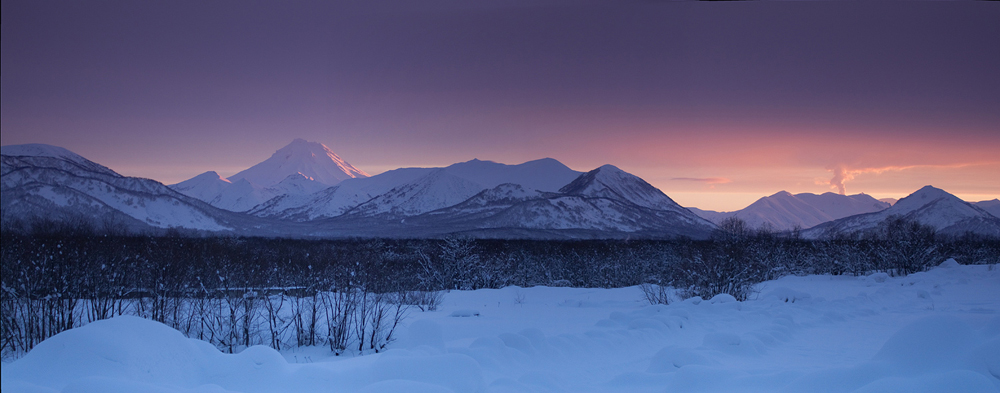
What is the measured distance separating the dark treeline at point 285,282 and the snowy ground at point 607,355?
3.63ft

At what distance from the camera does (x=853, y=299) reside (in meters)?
15.0

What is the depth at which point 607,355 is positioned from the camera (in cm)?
836

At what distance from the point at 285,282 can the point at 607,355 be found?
1105cm

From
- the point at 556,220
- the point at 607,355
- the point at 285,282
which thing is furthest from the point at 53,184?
the point at 556,220

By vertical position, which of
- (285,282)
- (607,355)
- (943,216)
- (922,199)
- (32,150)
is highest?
(922,199)

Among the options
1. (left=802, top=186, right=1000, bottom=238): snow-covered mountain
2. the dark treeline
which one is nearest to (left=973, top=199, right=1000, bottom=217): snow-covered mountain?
(left=802, top=186, right=1000, bottom=238): snow-covered mountain

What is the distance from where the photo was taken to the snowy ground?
12.5ft

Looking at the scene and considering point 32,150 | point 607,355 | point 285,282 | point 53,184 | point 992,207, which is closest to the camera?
point 32,150

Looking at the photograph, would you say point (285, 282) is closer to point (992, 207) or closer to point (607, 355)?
point (607, 355)

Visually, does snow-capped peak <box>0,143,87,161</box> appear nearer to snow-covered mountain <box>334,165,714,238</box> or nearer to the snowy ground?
the snowy ground

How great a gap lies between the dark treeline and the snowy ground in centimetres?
111

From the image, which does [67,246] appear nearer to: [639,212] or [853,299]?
[853,299]

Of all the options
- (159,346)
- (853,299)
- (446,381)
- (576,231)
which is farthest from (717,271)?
(576,231)

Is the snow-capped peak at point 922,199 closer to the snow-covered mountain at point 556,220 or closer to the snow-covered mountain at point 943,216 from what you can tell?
the snow-covered mountain at point 943,216
